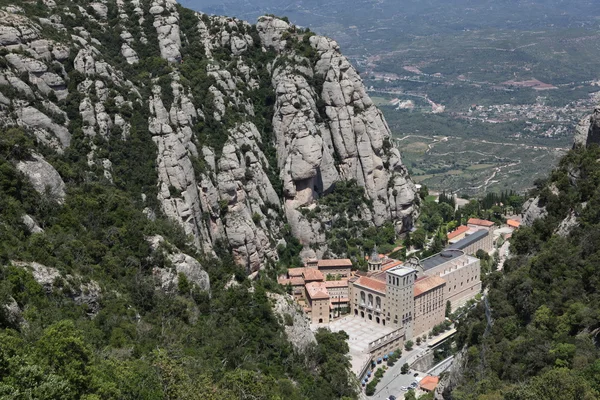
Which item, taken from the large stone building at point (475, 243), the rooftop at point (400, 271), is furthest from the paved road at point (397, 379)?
the large stone building at point (475, 243)

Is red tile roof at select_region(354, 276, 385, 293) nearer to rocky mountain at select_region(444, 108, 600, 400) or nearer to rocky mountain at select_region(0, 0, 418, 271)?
rocky mountain at select_region(0, 0, 418, 271)

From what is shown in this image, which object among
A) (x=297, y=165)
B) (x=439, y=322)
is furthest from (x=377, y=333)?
(x=297, y=165)

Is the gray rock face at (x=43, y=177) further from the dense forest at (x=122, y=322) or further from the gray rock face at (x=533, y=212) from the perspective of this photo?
the gray rock face at (x=533, y=212)

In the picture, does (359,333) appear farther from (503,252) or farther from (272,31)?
(272,31)

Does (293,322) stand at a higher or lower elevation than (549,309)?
lower

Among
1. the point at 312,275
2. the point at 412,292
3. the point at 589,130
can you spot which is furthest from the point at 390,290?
the point at 589,130

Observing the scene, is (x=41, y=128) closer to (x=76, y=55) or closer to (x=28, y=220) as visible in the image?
(x=76, y=55)
